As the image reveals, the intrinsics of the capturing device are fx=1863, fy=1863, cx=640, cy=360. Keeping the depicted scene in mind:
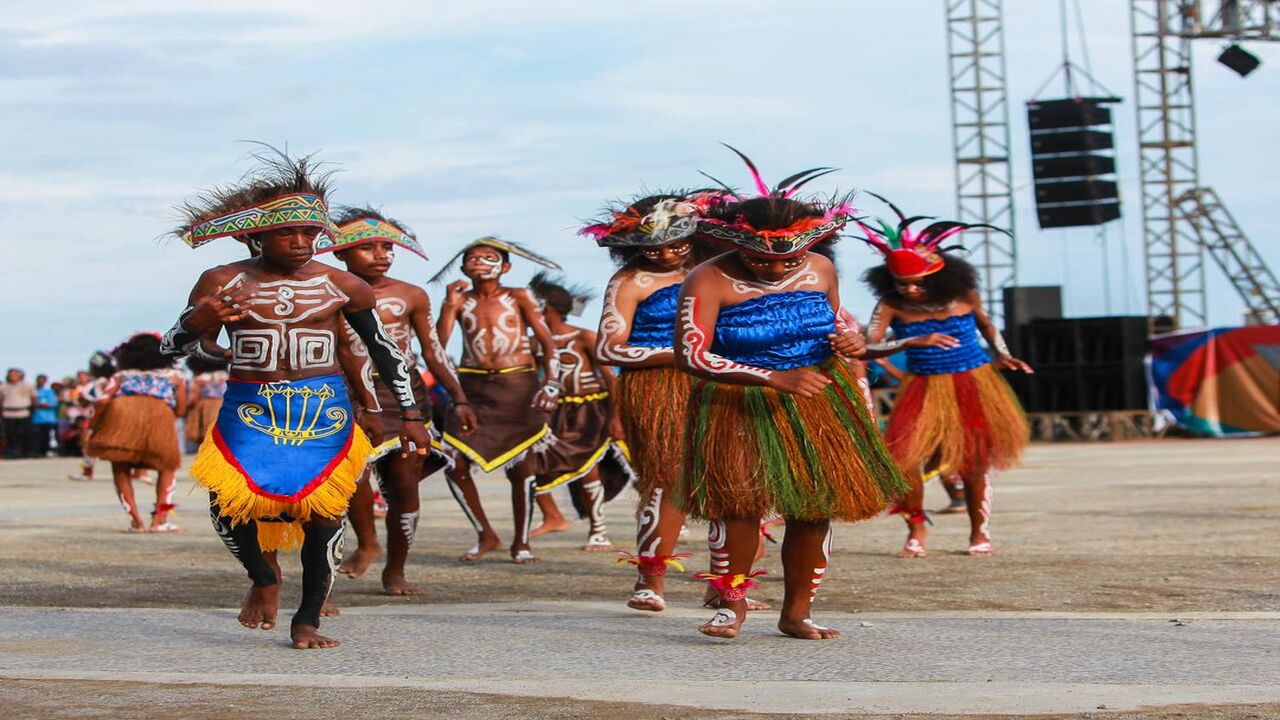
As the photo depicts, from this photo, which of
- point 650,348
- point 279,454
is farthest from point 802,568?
point 279,454

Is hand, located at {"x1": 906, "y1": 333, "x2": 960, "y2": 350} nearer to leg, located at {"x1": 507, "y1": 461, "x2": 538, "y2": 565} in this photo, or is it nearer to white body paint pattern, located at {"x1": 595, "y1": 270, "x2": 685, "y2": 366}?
white body paint pattern, located at {"x1": 595, "y1": 270, "x2": 685, "y2": 366}

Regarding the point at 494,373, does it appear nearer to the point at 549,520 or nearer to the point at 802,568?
the point at 549,520

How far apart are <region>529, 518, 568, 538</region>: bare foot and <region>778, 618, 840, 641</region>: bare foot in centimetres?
657

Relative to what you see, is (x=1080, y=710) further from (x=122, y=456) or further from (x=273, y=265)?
(x=122, y=456)

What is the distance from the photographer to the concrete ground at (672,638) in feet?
17.5

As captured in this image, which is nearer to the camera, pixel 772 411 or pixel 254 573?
pixel 772 411

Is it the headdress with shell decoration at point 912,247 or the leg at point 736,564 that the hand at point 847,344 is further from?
the headdress with shell decoration at point 912,247

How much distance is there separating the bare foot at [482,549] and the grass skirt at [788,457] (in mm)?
4253

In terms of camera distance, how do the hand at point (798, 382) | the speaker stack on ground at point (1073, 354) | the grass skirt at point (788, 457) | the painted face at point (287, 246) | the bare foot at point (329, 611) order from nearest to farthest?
→ the hand at point (798, 382) < the grass skirt at point (788, 457) < the painted face at point (287, 246) < the bare foot at point (329, 611) < the speaker stack on ground at point (1073, 354)

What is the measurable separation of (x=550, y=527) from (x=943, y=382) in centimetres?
374

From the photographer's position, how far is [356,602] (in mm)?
8445

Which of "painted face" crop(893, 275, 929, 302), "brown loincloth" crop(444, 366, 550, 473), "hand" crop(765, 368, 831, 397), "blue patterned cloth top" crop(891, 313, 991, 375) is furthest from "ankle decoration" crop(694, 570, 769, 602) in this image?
"painted face" crop(893, 275, 929, 302)

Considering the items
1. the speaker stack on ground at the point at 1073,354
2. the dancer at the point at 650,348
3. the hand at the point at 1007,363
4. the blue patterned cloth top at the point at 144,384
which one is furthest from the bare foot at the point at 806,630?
the speaker stack on ground at the point at 1073,354

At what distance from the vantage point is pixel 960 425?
35.1 feet
